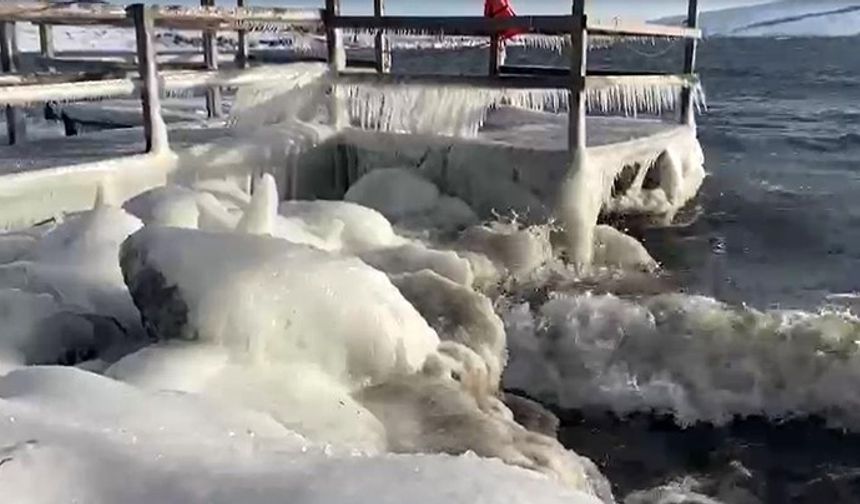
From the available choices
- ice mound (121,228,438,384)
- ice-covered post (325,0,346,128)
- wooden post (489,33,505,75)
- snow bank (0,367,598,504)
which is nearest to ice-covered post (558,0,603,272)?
ice-covered post (325,0,346,128)

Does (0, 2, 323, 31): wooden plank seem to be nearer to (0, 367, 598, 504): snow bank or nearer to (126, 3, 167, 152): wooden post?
(126, 3, 167, 152): wooden post

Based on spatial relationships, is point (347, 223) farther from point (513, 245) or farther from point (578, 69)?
point (578, 69)

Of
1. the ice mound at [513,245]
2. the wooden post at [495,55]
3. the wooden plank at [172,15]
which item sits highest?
the wooden plank at [172,15]

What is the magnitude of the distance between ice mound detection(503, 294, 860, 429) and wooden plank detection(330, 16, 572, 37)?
175cm

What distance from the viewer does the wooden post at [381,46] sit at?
7.63 metres

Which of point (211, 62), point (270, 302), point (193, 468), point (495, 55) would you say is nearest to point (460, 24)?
point (495, 55)

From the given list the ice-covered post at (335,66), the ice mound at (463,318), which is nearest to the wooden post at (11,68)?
the ice-covered post at (335,66)

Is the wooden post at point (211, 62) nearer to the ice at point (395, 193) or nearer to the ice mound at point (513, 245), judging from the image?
the ice at point (395, 193)

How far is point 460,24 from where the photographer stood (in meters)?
6.36

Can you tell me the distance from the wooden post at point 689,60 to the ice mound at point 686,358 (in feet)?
11.6

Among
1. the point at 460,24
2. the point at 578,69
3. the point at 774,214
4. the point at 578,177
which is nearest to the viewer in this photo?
the point at 578,69

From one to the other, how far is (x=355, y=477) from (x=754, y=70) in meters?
39.8

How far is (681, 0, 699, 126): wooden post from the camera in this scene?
28.1 ft

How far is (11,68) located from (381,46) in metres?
3.37
